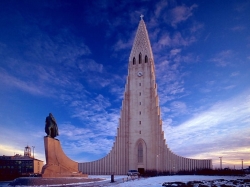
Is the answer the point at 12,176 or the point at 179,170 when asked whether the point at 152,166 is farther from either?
the point at 12,176

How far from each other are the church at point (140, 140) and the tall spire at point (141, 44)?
2.09 metres

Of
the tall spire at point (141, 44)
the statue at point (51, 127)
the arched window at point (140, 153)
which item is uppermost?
the tall spire at point (141, 44)

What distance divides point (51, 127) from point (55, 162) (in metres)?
2.79

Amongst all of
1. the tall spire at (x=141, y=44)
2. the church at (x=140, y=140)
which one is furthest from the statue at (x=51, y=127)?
the tall spire at (x=141, y=44)

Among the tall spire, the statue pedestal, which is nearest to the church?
the tall spire

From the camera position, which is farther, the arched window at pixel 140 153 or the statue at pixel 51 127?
the arched window at pixel 140 153

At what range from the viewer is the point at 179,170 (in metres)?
39.2

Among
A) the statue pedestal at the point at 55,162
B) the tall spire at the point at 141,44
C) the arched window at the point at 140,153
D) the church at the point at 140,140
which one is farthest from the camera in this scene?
the tall spire at the point at 141,44

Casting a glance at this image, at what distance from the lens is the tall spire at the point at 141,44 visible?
47938 millimetres

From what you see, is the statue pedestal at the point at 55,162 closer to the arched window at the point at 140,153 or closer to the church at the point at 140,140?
the church at the point at 140,140

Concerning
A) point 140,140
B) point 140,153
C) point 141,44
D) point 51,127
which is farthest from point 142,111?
point 51,127

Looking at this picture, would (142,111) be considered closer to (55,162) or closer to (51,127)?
(51,127)

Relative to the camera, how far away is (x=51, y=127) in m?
20.3

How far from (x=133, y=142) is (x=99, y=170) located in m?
7.42
